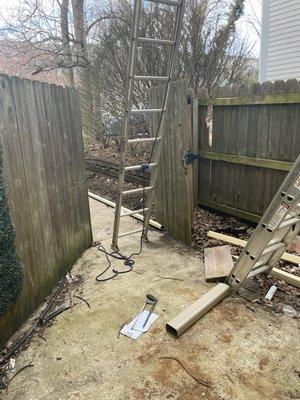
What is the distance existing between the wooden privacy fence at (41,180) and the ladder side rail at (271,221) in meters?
1.78

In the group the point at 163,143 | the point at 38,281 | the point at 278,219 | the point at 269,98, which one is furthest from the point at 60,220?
the point at 269,98

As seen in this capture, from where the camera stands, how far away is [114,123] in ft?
28.9

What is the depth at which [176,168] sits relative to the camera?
399cm

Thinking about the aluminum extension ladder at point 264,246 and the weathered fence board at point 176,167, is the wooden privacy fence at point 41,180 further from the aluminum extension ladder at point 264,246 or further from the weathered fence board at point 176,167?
the aluminum extension ladder at point 264,246

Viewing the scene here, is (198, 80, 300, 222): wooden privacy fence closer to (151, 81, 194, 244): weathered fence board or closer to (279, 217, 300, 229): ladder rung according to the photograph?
(151, 81, 194, 244): weathered fence board

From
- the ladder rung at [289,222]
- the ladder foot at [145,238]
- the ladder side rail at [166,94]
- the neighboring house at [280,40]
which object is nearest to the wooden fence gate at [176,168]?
the ladder side rail at [166,94]

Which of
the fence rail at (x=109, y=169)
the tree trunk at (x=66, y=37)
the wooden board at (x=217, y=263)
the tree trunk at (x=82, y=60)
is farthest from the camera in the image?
the tree trunk at (x=66, y=37)

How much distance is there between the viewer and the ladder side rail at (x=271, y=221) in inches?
94.1

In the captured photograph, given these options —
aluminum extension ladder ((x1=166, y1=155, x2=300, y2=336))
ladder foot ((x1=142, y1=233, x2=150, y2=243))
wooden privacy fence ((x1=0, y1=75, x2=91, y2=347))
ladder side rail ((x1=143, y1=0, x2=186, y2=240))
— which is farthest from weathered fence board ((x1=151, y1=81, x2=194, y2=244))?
aluminum extension ladder ((x1=166, y1=155, x2=300, y2=336))

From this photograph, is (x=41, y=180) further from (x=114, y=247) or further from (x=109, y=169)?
(x=109, y=169)

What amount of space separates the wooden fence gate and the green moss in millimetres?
2137

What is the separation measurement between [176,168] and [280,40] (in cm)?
552

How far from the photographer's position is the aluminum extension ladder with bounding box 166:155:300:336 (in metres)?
2.42

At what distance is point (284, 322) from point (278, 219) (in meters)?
0.83
